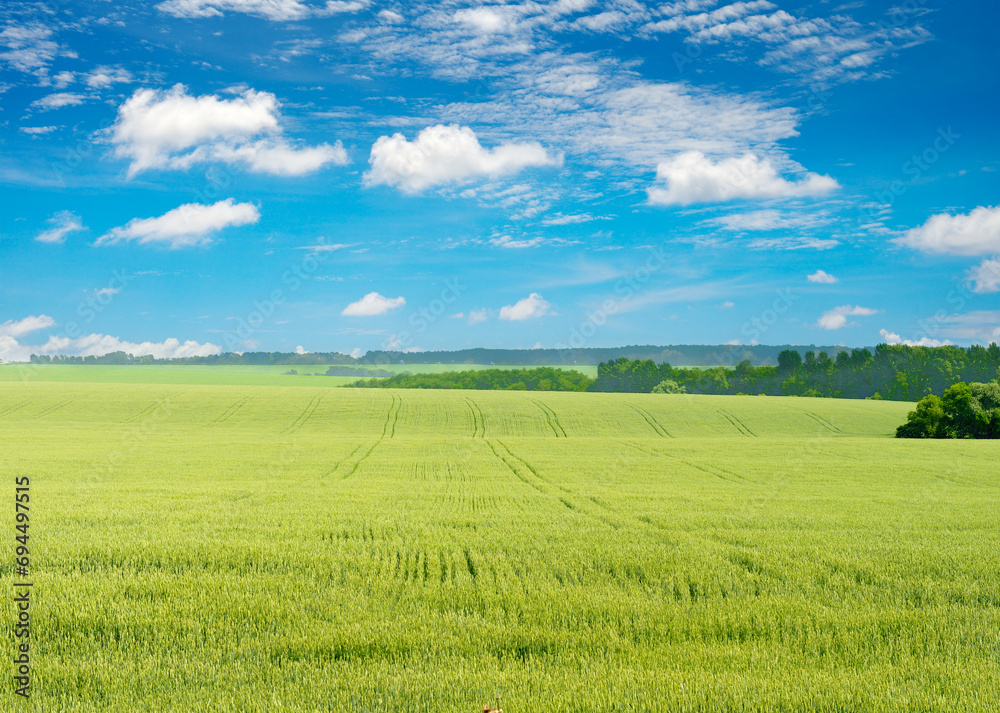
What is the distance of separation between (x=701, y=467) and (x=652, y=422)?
29302mm

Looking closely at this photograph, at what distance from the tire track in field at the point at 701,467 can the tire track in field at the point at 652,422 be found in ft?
50.4

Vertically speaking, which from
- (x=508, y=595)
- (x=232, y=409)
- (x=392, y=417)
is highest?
(x=508, y=595)

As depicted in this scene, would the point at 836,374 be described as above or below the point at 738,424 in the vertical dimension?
above

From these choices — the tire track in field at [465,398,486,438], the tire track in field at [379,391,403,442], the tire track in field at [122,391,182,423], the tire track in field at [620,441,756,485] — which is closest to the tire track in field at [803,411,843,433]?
the tire track in field at [620,441,756,485]

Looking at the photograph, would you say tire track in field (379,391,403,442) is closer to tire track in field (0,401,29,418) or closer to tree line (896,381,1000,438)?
tire track in field (0,401,29,418)

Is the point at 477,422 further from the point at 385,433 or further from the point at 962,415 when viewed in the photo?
the point at 962,415

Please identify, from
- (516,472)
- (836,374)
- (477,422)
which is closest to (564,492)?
(516,472)

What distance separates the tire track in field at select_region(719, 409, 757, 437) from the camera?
55.3 m

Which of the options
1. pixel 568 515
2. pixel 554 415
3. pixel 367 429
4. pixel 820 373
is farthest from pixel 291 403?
pixel 820 373

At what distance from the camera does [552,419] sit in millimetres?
58188

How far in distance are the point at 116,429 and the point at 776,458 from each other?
48528 millimetres

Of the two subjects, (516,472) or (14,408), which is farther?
(14,408)

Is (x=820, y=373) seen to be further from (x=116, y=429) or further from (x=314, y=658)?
(x=314, y=658)

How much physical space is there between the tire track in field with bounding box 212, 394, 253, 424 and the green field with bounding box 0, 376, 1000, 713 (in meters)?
34.7
